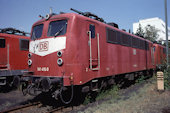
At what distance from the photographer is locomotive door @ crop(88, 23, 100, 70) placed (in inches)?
253

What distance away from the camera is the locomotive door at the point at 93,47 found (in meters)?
6.42

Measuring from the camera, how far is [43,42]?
640 centimetres

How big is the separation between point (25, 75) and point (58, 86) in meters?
1.76

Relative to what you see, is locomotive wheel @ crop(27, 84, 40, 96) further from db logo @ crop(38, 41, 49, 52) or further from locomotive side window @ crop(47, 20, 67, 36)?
locomotive side window @ crop(47, 20, 67, 36)

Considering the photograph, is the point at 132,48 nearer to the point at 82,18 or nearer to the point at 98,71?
the point at 98,71

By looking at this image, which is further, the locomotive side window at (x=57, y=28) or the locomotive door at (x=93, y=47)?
the locomotive door at (x=93, y=47)

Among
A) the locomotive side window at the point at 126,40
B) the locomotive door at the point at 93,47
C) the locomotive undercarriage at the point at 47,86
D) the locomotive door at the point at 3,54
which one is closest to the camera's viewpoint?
the locomotive undercarriage at the point at 47,86

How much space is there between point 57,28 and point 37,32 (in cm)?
128

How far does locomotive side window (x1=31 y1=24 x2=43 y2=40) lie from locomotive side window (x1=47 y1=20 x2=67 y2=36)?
0.61 m

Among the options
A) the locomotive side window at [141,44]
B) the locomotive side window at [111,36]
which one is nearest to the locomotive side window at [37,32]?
the locomotive side window at [111,36]

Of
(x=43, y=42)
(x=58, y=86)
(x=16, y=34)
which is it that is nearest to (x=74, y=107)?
(x=58, y=86)

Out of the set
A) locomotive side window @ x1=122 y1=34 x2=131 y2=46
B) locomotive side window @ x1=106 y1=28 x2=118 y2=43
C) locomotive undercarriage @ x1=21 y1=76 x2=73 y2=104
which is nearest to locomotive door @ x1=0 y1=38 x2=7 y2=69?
locomotive undercarriage @ x1=21 y1=76 x2=73 y2=104

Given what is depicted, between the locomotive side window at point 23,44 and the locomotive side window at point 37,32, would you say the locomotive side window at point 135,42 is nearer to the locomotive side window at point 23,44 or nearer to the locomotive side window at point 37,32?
the locomotive side window at point 37,32

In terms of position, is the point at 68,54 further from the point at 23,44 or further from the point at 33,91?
the point at 23,44
